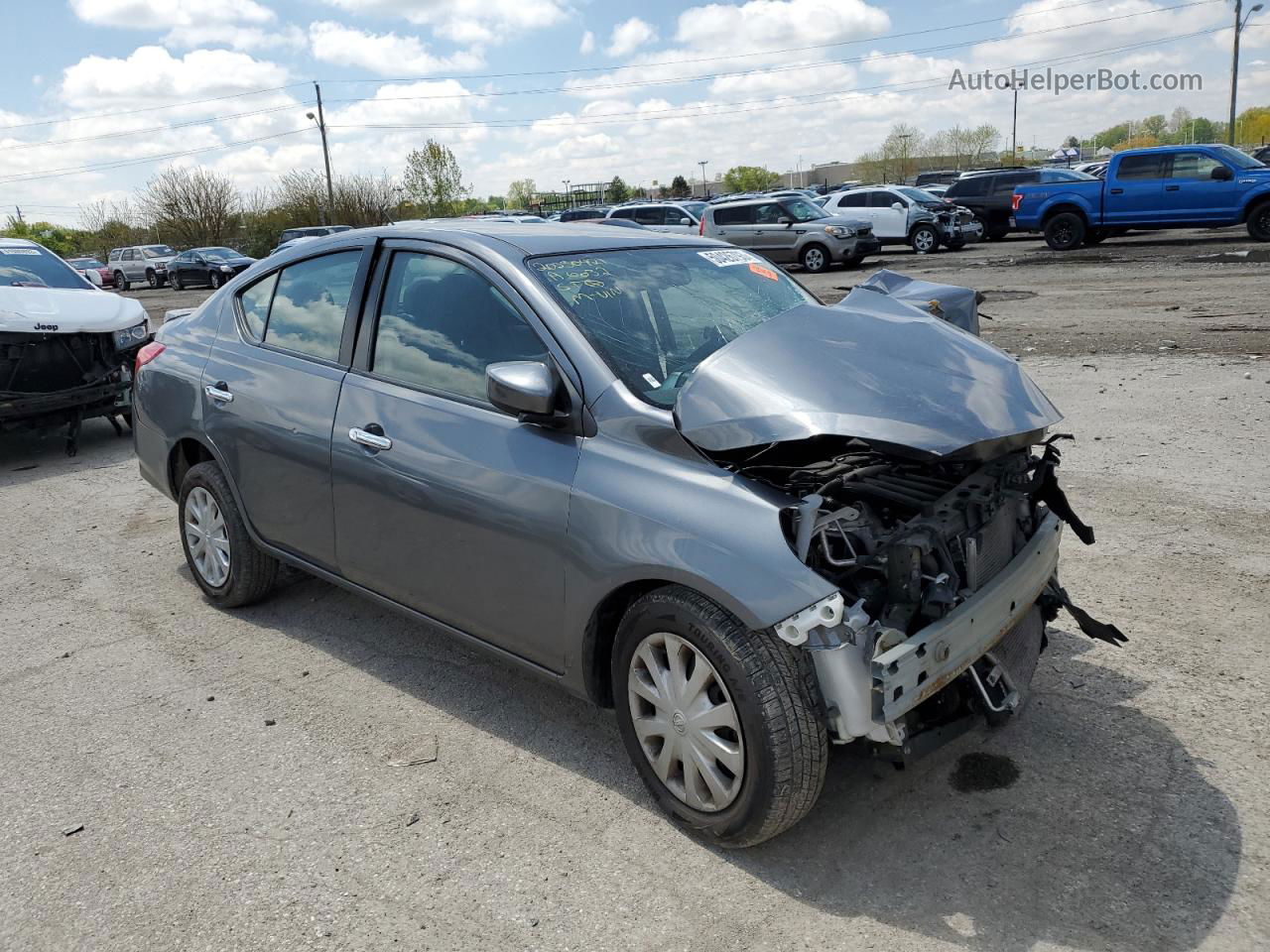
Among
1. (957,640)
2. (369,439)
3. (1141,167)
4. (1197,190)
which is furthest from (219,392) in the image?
(1141,167)

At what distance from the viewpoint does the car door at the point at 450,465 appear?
3.36 meters

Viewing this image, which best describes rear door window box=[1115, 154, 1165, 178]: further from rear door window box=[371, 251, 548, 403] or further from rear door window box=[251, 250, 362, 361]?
rear door window box=[371, 251, 548, 403]

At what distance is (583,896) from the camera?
2.88m

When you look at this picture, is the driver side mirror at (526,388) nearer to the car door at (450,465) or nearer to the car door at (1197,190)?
the car door at (450,465)

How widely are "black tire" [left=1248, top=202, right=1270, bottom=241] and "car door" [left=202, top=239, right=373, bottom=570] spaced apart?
2181 cm

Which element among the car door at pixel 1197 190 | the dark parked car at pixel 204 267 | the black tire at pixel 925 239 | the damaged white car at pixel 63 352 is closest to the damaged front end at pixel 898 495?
the damaged white car at pixel 63 352

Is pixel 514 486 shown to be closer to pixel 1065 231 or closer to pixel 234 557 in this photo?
pixel 234 557

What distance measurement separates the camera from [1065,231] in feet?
77.0

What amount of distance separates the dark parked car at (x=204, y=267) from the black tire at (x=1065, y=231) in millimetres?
27180

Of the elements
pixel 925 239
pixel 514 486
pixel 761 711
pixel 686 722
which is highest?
pixel 514 486

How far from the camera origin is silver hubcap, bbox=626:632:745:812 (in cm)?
292

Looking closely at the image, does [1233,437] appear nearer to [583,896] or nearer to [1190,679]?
[1190,679]

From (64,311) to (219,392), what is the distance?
4.86m

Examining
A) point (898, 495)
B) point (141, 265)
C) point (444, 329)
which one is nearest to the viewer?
point (898, 495)
